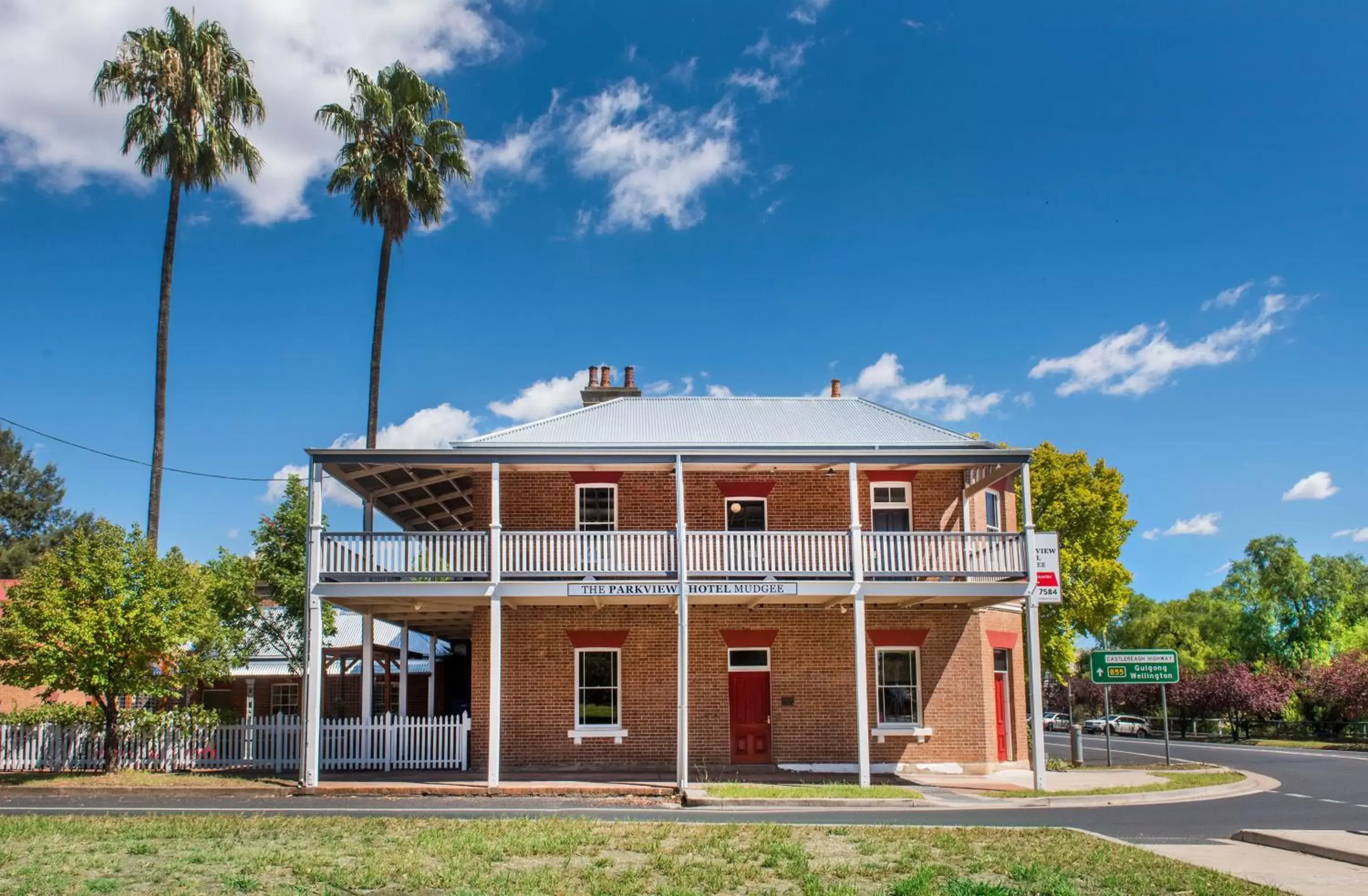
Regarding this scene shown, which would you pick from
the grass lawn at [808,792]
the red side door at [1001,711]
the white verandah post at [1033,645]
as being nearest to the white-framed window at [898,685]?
the red side door at [1001,711]

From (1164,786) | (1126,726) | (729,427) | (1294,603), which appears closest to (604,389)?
(729,427)

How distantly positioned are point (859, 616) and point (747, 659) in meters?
3.64

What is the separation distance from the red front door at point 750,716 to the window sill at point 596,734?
91.1 inches

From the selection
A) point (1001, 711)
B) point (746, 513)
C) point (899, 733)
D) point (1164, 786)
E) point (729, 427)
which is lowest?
point (1164, 786)

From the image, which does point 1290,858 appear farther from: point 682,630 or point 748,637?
point 748,637

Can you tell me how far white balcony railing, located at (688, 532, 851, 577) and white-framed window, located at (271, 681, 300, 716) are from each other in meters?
17.2

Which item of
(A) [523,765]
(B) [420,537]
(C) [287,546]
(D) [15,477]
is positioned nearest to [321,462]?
(B) [420,537]

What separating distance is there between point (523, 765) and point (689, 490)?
21.2 feet

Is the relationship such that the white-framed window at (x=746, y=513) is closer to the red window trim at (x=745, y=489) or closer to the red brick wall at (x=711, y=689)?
the red window trim at (x=745, y=489)

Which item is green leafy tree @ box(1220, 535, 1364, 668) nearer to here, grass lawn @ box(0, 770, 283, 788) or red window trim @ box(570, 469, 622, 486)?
red window trim @ box(570, 469, 622, 486)

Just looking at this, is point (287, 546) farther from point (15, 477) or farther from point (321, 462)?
point (15, 477)

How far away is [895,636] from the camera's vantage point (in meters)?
23.8

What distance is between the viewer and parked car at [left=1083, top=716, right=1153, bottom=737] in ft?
185

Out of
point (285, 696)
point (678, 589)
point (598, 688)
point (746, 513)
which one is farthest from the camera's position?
point (285, 696)
